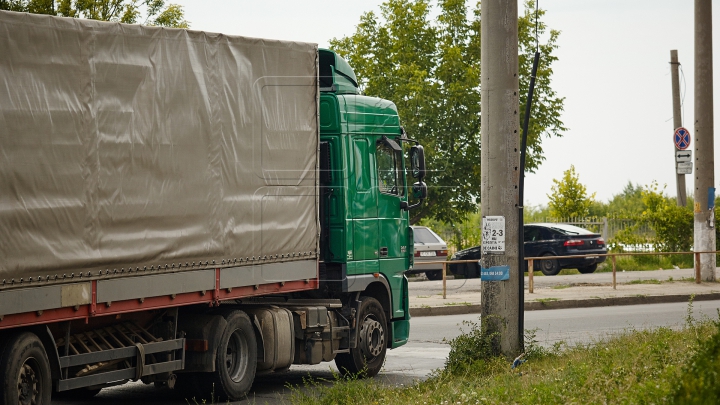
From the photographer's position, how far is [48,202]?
26.0ft

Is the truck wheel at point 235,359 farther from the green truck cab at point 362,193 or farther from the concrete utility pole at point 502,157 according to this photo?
the concrete utility pole at point 502,157

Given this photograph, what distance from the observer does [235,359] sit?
10.3m

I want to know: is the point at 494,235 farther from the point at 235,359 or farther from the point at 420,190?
the point at 235,359

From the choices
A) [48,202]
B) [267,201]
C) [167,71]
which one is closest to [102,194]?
[48,202]

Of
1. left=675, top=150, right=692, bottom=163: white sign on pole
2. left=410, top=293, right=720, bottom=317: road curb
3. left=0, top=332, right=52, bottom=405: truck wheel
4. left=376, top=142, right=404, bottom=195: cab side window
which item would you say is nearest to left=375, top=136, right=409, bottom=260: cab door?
left=376, top=142, right=404, bottom=195: cab side window

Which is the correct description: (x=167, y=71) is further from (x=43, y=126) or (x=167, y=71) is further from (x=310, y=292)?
(x=310, y=292)

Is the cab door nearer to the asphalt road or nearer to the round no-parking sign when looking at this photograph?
the asphalt road

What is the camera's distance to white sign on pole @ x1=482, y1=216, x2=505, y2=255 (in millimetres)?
11148

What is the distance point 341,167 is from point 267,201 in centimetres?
148

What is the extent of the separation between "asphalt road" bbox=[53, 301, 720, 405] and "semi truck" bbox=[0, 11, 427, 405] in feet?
1.32

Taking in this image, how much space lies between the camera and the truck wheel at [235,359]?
9.95 meters

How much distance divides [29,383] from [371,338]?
534 centimetres

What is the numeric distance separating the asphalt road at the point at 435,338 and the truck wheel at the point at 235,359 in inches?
9.3

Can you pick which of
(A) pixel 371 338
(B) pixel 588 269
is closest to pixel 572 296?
(B) pixel 588 269
